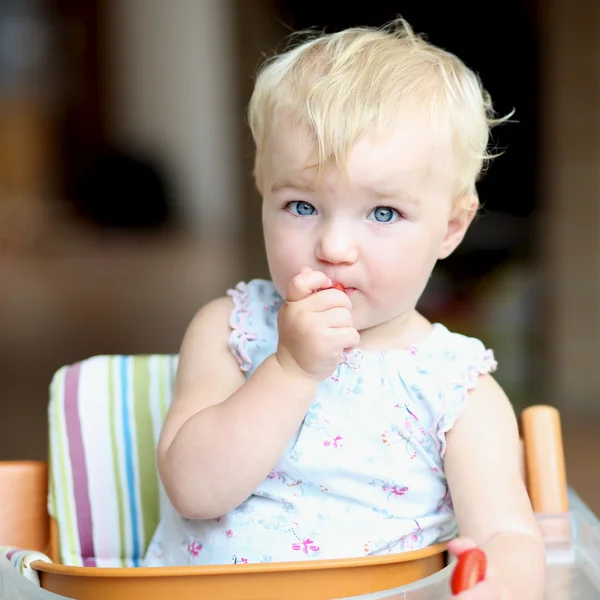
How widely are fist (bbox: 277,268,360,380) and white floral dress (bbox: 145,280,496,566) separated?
11cm

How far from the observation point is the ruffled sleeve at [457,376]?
0.78 m

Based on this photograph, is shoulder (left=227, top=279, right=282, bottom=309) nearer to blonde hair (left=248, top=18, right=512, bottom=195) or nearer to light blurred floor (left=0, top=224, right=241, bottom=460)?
blonde hair (left=248, top=18, right=512, bottom=195)

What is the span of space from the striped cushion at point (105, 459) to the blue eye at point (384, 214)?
1.12 ft

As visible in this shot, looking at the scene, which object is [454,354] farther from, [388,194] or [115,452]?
[115,452]

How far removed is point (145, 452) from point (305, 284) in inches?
13.7

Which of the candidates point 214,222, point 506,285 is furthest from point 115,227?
point 506,285

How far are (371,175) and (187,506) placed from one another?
289mm

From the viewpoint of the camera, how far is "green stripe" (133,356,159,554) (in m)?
0.96

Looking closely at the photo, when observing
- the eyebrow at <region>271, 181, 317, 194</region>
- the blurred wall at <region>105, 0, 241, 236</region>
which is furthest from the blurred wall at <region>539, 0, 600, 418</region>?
the blurred wall at <region>105, 0, 241, 236</region>

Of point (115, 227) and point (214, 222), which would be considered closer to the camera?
point (115, 227)

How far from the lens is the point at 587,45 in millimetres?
3154

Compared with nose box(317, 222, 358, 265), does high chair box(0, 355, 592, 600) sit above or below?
below

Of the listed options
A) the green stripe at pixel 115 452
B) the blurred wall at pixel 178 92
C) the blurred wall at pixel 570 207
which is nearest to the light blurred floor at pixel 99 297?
the blurred wall at pixel 178 92

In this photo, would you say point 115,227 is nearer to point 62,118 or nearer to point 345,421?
point 62,118
